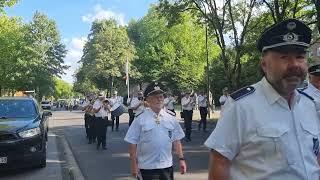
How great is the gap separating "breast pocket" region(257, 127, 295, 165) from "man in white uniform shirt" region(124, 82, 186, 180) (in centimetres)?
321

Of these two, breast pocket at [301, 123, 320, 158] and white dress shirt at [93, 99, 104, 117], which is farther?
white dress shirt at [93, 99, 104, 117]

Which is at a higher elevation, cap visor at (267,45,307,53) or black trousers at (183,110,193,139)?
cap visor at (267,45,307,53)

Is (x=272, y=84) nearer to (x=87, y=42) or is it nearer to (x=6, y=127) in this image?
(x=6, y=127)

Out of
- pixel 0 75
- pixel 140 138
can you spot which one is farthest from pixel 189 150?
pixel 0 75

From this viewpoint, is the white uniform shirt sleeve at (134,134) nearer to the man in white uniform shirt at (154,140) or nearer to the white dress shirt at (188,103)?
the man in white uniform shirt at (154,140)

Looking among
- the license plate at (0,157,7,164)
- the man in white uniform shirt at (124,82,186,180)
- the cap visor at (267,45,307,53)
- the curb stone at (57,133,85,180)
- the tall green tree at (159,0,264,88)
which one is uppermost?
the tall green tree at (159,0,264,88)

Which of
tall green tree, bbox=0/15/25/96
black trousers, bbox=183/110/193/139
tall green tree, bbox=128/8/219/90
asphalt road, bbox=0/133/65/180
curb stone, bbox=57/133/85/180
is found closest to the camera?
curb stone, bbox=57/133/85/180

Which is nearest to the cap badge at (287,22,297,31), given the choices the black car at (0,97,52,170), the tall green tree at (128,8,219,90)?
the black car at (0,97,52,170)

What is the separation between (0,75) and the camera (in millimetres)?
61812

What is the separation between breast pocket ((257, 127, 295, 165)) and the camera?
8.83ft

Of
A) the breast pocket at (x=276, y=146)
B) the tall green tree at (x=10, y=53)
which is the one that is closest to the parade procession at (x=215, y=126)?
the breast pocket at (x=276, y=146)

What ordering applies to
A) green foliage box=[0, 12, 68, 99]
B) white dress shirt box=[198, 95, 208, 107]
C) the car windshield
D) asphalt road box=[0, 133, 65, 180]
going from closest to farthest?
asphalt road box=[0, 133, 65, 180] → the car windshield → white dress shirt box=[198, 95, 208, 107] → green foliage box=[0, 12, 68, 99]

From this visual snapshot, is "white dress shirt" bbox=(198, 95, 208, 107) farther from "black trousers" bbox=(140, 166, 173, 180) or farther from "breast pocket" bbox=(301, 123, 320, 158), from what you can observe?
"breast pocket" bbox=(301, 123, 320, 158)

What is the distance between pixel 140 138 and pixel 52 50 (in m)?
89.0
